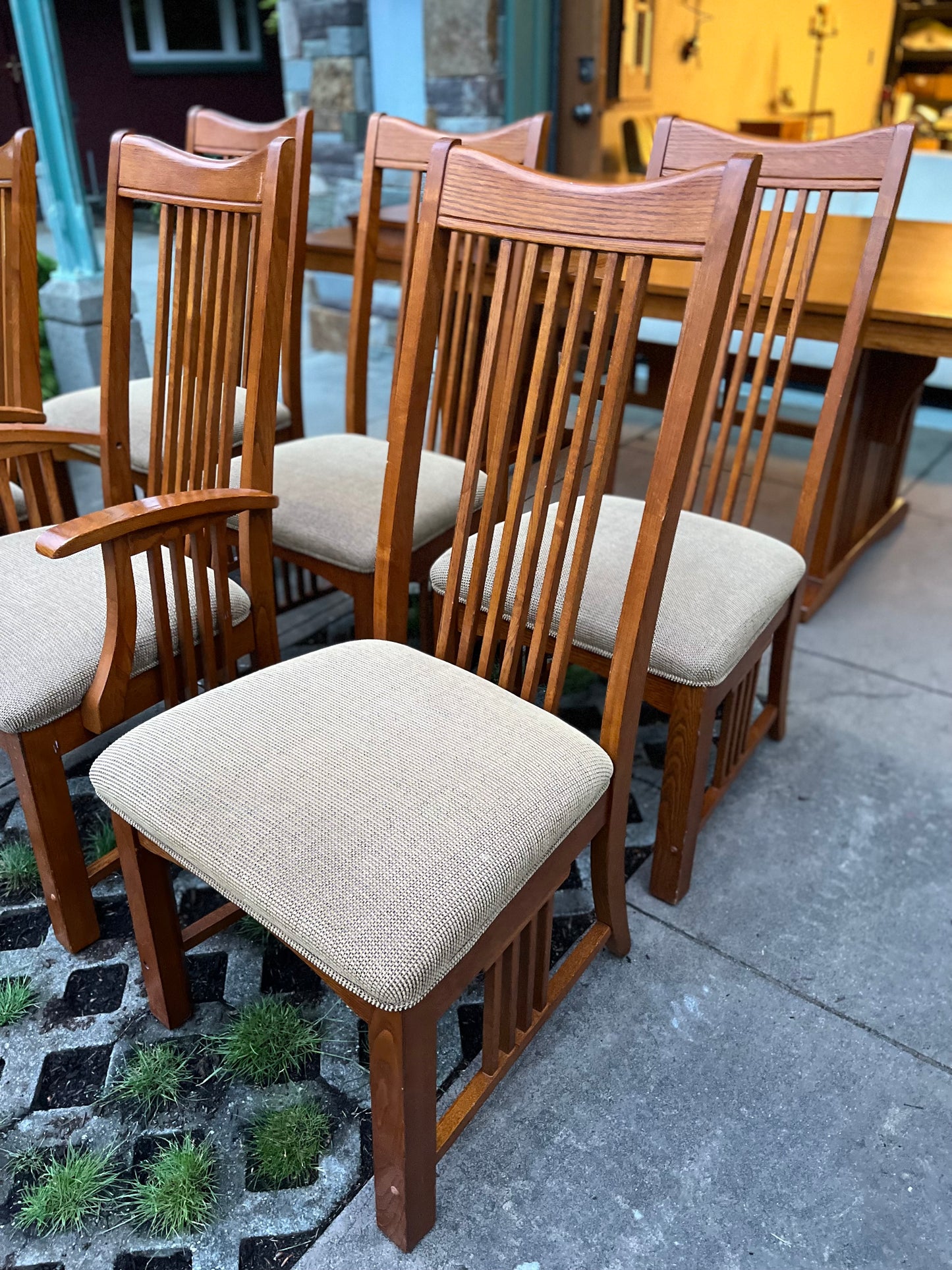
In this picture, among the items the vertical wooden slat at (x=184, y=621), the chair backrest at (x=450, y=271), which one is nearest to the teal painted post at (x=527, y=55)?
the chair backrest at (x=450, y=271)

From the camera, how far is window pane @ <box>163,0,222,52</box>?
625 centimetres

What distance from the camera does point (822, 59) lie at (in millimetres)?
7750

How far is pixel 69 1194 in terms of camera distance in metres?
1.06

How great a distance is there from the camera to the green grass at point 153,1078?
117 cm

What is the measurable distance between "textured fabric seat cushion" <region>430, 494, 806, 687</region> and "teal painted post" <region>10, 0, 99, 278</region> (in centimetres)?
261

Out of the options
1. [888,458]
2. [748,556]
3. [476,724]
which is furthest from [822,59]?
[476,724]

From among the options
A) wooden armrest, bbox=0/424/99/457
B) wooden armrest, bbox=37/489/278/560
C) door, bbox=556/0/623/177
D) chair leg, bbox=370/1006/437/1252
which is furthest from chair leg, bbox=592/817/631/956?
door, bbox=556/0/623/177

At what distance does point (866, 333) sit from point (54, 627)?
4.69 ft

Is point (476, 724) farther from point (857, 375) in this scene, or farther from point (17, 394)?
point (857, 375)

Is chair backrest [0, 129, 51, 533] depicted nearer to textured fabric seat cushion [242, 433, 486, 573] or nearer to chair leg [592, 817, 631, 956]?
textured fabric seat cushion [242, 433, 486, 573]

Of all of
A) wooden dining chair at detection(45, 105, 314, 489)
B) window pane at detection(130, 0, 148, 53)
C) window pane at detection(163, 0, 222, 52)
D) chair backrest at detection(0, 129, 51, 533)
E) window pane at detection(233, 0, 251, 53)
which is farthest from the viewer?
window pane at detection(233, 0, 251, 53)

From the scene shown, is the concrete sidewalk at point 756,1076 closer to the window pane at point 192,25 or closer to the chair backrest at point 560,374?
the chair backrest at point 560,374

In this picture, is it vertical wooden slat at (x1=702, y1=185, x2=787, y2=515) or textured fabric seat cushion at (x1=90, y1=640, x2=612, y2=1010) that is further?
vertical wooden slat at (x1=702, y1=185, x2=787, y2=515)

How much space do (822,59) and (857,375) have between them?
24.2ft
